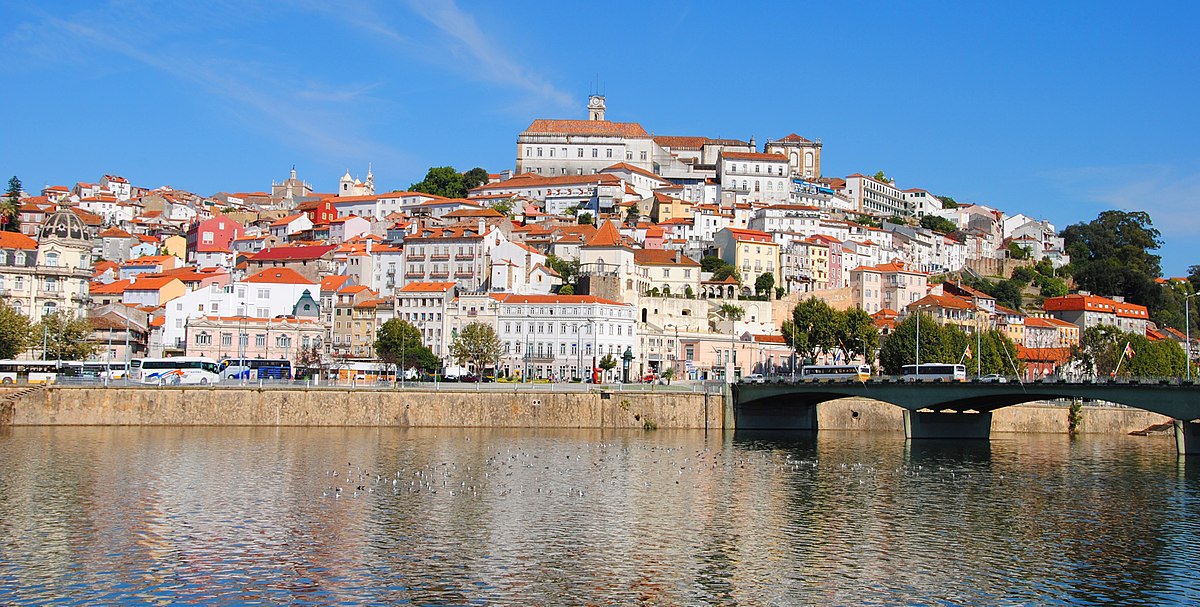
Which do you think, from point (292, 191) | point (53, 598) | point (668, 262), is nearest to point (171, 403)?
point (53, 598)

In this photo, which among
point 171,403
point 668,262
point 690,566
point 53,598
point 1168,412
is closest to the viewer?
point 53,598

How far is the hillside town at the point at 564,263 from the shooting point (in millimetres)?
88500

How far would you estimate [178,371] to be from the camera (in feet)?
219

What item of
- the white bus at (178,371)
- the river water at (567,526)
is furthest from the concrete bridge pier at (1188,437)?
the white bus at (178,371)

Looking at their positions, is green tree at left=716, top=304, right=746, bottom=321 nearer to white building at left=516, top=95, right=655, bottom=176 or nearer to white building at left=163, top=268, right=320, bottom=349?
white building at left=163, top=268, right=320, bottom=349

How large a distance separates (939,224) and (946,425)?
111702mm

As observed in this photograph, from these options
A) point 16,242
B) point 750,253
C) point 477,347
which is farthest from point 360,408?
point 750,253

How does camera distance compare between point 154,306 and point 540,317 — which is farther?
point 154,306

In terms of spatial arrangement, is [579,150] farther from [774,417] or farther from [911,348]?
[774,417]

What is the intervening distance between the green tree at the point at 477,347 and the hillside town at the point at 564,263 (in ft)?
4.06

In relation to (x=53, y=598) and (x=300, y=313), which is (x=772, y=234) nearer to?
(x=300, y=313)

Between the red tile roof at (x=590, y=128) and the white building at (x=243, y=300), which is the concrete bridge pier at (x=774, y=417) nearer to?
the white building at (x=243, y=300)

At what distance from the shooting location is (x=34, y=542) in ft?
92.6

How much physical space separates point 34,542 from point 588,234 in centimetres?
8733
